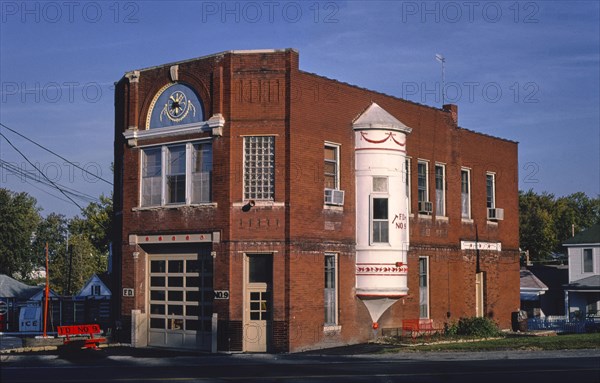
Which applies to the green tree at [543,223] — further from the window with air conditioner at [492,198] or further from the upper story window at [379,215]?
the upper story window at [379,215]

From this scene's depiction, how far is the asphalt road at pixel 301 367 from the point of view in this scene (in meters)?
19.1

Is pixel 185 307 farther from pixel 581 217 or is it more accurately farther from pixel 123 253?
pixel 581 217

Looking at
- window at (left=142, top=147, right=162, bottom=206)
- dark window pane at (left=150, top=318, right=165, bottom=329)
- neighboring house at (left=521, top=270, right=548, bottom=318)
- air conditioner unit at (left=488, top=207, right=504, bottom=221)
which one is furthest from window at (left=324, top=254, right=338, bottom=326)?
neighboring house at (left=521, top=270, right=548, bottom=318)

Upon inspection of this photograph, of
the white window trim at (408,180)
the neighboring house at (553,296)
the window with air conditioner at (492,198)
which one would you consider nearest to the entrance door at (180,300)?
the white window trim at (408,180)

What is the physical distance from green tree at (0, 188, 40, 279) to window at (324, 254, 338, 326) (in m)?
61.2

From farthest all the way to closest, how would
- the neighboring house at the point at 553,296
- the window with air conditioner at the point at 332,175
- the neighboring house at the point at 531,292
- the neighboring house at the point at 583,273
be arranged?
the neighboring house at the point at 553,296
the neighboring house at the point at 531,292
the neighboring house at the point at 583,273
the window with air conditioner at the point at 332,175

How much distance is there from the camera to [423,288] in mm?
33281

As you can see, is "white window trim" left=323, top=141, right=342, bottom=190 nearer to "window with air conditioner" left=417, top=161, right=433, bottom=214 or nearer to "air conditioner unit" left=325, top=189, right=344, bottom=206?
"air conditioner unit" left=325, top=189, right=344, bottom=206

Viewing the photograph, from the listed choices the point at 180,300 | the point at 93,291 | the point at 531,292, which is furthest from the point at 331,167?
the point at 531,292

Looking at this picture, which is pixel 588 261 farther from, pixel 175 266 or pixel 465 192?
pixel 175 266

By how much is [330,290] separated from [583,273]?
34445 millimetres

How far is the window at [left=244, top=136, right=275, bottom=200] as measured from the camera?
2756 centimetres

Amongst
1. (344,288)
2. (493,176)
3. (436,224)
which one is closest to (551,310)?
(493,176)

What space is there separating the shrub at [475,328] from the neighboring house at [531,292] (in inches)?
996
